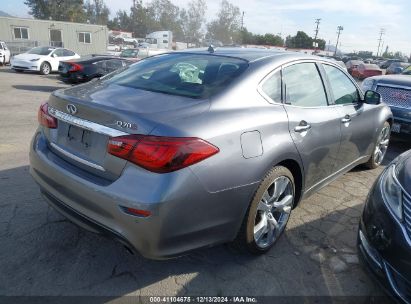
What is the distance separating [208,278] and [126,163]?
3.69 feet

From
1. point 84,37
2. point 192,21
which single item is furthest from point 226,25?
point 84,37

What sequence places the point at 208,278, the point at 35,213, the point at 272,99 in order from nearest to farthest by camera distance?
1. the point at 208,278
2. the point at 272,99
3. the point at 35,213

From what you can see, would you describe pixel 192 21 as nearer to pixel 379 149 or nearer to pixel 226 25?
pixel 226 25

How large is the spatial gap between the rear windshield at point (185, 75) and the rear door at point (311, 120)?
520 millimetres

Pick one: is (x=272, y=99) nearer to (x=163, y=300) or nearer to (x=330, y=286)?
(x=330, y=286)

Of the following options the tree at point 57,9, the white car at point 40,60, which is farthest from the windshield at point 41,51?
the tree at point 57,9

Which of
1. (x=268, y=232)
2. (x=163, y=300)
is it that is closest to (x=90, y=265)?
(x=163, y=300)

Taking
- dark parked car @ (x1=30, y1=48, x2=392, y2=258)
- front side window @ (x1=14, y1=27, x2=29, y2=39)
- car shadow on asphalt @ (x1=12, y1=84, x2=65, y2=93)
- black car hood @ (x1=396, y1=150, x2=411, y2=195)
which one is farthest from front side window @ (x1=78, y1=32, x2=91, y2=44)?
black car hood @ (x1=396, y1=150, x2=411, y2=195)

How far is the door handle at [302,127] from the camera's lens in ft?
9.64

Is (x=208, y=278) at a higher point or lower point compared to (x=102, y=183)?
lower

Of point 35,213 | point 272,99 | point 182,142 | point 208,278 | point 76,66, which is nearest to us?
point 182,142

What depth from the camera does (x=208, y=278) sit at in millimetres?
2656

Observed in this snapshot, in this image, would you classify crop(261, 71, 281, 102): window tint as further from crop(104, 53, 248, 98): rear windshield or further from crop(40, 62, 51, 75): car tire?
crop(40, 62, 51, 75): car tire

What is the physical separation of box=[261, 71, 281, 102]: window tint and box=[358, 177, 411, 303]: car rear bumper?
104 centimetres
